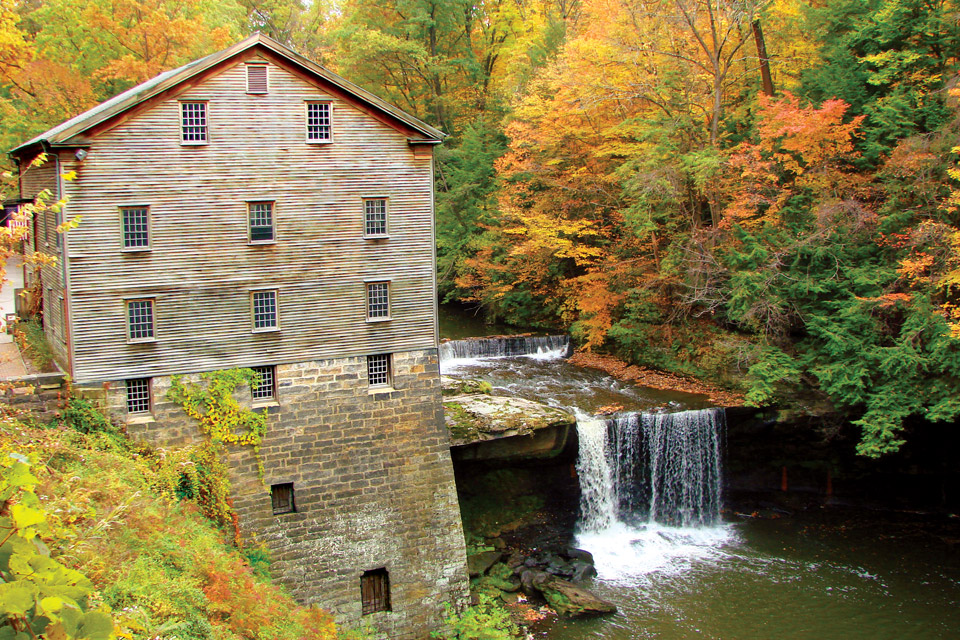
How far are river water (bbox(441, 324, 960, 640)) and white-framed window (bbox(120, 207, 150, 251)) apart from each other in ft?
42.7

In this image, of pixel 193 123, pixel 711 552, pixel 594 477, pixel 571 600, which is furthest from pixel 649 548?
pixel 193 123

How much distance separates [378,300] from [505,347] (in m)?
13.6

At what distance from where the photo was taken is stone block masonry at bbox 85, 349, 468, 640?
17.0 meters

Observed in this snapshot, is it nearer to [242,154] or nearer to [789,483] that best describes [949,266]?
[789,483]

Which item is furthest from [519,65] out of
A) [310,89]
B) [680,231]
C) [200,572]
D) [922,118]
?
[200,572]

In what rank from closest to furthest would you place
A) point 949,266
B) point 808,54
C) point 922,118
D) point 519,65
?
point 949,266 → point 922,118 → point 808,54 → point 519,65

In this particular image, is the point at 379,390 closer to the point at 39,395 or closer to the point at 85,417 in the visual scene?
the point at 85,417

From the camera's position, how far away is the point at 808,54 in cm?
2928

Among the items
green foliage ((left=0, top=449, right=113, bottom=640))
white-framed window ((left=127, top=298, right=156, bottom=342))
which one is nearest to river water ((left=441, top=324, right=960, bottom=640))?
white-framed window ((left=127, top=298, right=156, bottom=342))

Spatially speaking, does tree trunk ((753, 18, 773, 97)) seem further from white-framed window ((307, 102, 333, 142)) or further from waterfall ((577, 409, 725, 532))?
white-framed window ((307, 102, 333, 142))

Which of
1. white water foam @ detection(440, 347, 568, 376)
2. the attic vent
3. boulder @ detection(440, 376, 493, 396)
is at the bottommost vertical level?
boulder @ detection(440, 376, 493, 396)

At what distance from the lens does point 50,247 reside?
1738cm

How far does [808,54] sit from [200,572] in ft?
95.9

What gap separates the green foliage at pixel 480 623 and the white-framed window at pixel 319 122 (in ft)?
40.2
